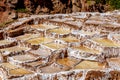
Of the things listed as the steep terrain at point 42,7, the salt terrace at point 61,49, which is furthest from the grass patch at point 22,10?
the salt terrace at point 61,49

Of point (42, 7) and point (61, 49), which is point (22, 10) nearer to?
point (42, 7)

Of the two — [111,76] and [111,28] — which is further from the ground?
[111,28]

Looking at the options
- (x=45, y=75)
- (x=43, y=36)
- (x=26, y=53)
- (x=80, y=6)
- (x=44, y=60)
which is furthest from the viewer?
(x=80, y=6)

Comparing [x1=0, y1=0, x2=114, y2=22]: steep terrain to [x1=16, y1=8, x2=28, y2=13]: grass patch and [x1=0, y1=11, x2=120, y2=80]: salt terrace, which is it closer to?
[x1=16, y1=8, x2=28, y2=13]: grass patch

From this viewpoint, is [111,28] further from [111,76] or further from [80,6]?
[80,6]

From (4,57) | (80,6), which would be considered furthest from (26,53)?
(80,6)

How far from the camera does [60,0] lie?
29.8 m

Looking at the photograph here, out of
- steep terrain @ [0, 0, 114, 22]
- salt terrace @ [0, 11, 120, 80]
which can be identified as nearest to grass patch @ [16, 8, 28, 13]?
steep terrain @ [0, 0, 114, 22]

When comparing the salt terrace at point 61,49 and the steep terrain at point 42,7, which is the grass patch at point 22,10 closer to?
the steep terrain at point 42,7

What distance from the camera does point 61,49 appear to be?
5.64m

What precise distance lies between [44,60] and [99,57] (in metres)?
1.00

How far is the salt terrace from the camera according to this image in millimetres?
4691

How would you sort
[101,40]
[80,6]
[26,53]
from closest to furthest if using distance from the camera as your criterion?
[26,53] → [101,40] → [80,6]

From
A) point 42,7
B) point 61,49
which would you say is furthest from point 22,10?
point 61,49
